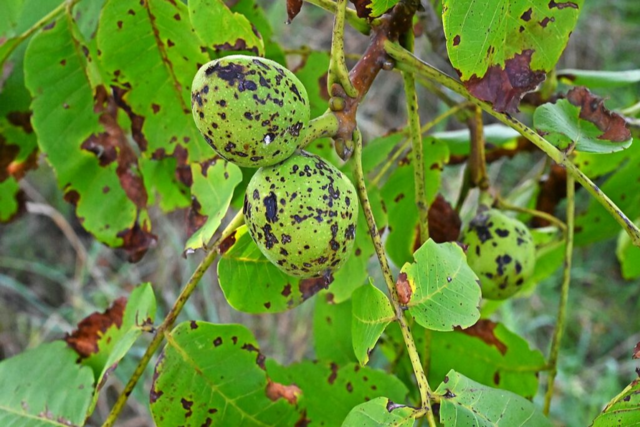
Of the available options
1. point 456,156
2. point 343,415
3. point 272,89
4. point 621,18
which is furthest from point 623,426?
point 621,18

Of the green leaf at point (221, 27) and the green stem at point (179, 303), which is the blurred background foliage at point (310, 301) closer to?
the green stem at point (179, 303)

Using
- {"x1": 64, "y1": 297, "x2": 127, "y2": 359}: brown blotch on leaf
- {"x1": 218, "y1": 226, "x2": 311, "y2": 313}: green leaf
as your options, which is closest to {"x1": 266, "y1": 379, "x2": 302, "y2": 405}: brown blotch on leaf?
{"x1": 218, "y1": 226, "x2": 311, "y2": 313}: green leaf

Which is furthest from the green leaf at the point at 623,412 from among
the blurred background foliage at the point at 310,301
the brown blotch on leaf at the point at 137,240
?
the blurred background foliage at the point at 310,301

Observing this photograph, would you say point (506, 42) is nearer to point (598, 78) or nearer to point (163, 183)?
point (598, 78)

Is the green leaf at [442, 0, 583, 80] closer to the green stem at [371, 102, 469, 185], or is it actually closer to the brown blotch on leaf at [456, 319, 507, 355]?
the green stem at [371, 102, 469, 185]

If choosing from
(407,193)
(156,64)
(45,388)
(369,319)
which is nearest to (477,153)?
(407,193)
